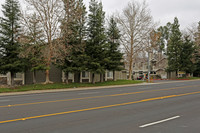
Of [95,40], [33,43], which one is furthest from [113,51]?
[33,43]

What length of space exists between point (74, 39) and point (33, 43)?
5606 mm

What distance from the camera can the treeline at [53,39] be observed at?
23.0 m

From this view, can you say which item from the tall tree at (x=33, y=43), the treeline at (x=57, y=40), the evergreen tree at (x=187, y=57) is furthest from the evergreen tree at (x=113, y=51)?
the evergreen tree at (x=187, y=57)

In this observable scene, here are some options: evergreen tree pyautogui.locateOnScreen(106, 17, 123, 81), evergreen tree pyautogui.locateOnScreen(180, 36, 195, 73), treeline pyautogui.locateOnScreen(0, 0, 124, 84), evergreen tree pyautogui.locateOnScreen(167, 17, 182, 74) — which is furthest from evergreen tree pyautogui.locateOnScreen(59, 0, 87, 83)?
evergreen tree pyautogui.locateOnScreen(180, 36, 195, 73)

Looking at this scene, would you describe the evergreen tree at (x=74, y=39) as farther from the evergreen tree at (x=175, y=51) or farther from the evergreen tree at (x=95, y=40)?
the evergreen tree at (x=175, y=51)

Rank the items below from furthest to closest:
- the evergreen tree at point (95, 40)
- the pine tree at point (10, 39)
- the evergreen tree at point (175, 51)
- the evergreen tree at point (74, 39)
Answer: the evergreen tree at point (175, 51) < the evergreen tree at point (95, 40) < the evergreen tree at point (74, 39) < the pine tree at point (10, 39)

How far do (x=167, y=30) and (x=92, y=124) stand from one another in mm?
76314

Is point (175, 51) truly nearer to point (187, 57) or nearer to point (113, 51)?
point (187, 57)

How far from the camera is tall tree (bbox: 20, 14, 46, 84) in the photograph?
933 inches

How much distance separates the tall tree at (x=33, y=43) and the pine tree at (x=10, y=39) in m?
0.91

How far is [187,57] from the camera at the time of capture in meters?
47.6

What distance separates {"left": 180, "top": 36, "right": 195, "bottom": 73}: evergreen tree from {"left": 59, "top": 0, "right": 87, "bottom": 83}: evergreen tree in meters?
31.2

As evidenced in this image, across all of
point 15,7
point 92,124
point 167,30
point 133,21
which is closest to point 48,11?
point 15,7

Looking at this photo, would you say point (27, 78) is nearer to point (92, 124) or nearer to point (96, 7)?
point (96, 7)
